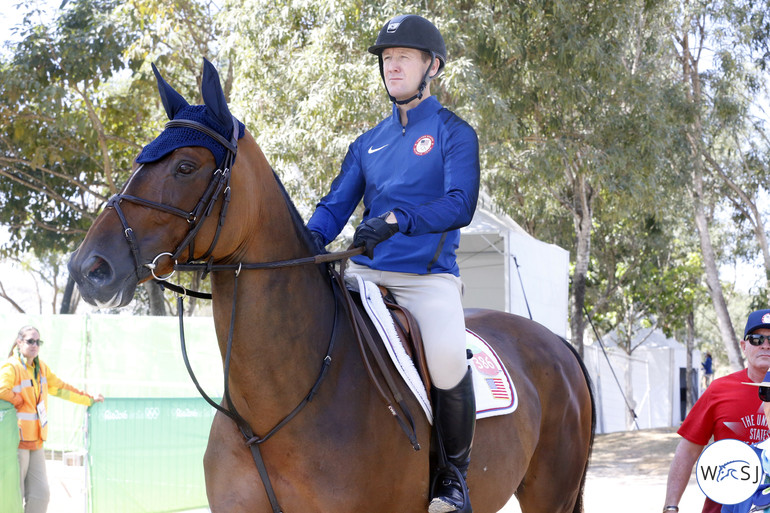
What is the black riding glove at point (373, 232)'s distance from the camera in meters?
3.12

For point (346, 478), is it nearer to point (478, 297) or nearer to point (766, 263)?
point (478, 297)

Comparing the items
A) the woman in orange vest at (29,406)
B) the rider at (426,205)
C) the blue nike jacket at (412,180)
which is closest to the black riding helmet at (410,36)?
the rider at (426,205)

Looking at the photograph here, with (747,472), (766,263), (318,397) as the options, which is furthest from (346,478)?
(766,263)

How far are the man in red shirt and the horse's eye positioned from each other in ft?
9.53

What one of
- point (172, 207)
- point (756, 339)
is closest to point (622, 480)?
point (756, 339)

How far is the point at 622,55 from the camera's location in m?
15.7

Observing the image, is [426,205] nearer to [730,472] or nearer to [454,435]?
[454,435]

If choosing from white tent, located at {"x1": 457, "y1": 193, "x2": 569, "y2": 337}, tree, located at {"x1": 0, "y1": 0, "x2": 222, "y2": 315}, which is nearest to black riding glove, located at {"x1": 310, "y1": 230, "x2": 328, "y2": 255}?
white tent, located at {"x1": 457, "y1": 193, "x2": 569, "y2": 337}

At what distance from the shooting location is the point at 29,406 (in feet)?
24.8

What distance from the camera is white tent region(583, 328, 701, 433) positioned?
21156mm

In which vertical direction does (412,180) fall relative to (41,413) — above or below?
above

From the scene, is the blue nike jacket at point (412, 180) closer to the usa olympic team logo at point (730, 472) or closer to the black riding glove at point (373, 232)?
the black riding glove at point (373, 232)

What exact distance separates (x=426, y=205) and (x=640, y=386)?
75.6 ft

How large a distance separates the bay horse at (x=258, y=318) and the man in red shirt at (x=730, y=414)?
5.67 feet
